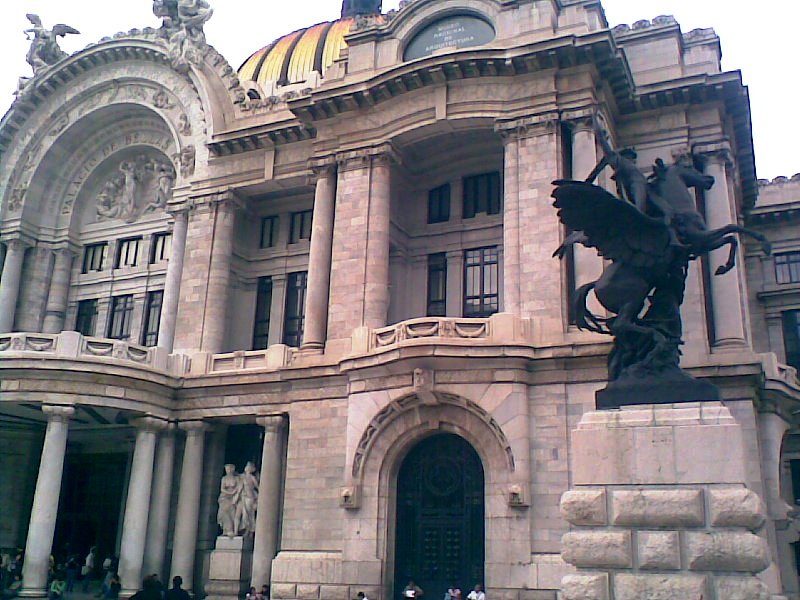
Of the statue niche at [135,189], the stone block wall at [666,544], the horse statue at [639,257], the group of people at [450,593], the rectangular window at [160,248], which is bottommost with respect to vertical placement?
the group of people at [450,593]

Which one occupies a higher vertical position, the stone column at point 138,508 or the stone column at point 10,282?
the stone column at point 10,282

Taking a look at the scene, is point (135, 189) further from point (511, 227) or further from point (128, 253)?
point (511, 227)

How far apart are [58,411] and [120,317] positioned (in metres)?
9.59

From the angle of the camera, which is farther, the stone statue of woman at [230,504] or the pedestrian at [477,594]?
the stone statue of woman at [230,504]

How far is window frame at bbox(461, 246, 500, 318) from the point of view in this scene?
97.3 feet

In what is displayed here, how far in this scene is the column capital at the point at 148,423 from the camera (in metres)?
28.9

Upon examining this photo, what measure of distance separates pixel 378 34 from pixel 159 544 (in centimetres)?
1976

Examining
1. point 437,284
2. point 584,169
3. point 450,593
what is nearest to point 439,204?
point 437,284

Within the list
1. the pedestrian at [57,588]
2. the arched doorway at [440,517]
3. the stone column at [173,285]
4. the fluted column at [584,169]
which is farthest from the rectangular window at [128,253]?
the fluted column at [584,169]

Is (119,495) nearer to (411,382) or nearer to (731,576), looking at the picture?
(411,382)

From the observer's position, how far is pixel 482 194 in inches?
1225

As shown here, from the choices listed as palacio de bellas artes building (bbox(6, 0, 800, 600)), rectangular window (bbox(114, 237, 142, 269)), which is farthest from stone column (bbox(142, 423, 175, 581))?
rectangular window (bbox(114, 237, 142, 269))

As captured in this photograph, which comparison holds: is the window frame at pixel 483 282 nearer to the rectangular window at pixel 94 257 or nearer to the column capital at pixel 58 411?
the column capital at pixel 58 411

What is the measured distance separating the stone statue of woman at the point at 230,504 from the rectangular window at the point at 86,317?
38.0ft
